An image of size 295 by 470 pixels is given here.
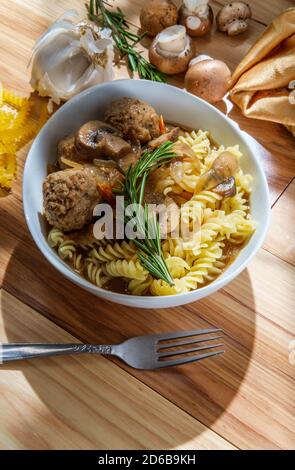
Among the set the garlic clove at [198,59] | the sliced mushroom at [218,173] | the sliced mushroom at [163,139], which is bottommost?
the sliced mushroom at [218,173]

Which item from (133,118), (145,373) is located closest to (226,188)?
(133,118)

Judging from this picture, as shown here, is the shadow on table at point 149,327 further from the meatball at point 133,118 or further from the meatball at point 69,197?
the meatball at point 133,118

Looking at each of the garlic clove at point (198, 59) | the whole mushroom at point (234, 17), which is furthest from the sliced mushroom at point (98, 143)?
the whole mushroom at point (234, 17)

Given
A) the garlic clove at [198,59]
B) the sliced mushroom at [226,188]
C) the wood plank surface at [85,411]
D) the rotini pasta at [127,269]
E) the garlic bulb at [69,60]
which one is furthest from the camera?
the garlic clove at [198,59]

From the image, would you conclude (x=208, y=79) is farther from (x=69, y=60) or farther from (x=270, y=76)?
(x=69, y=60)

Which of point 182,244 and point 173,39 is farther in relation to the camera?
point 173,39

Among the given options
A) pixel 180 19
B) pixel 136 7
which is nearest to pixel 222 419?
pixel 180 19
